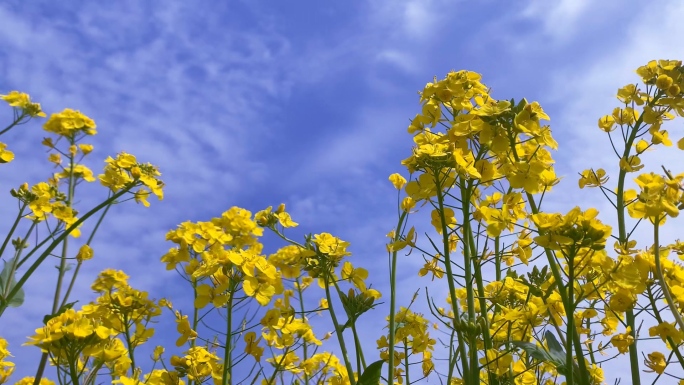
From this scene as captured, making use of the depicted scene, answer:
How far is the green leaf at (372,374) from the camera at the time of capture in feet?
6.77

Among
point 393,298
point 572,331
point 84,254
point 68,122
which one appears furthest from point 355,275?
point 68,122

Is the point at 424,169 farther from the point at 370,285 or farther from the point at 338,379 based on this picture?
the point at 338,379

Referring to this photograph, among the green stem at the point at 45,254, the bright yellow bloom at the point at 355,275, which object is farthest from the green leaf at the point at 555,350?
the green stem at the point at 45,254

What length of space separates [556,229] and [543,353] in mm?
392

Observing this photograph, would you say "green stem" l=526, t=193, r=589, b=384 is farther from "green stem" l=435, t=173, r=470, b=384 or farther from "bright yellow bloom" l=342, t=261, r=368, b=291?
"bright yellow bloom" l=342, t=261, r=368, b=291

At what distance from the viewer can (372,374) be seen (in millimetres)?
2080

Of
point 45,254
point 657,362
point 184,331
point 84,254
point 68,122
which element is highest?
point 68,122

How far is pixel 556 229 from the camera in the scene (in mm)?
1654

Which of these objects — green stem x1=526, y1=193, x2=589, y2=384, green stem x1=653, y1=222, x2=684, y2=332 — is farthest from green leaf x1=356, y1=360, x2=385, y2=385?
green stem x1=653, y1=222, x2=684, y2=332

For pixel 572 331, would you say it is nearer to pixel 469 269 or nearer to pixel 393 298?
pixel 469 269

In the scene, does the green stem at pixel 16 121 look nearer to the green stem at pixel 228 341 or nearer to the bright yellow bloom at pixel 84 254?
the bright yellow bloom at pixel 84 254

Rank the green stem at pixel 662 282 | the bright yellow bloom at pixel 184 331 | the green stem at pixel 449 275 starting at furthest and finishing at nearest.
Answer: the bright yellow bloom at pixel 184 331 < the green stem at pixel 449 275 < the green stem at pixel 662 282

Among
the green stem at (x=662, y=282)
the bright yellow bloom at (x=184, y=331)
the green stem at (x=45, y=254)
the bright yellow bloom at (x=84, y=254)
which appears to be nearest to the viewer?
the green stem at (x=662, y=282)

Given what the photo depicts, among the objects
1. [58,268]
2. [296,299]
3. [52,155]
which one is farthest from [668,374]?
[52,155]
